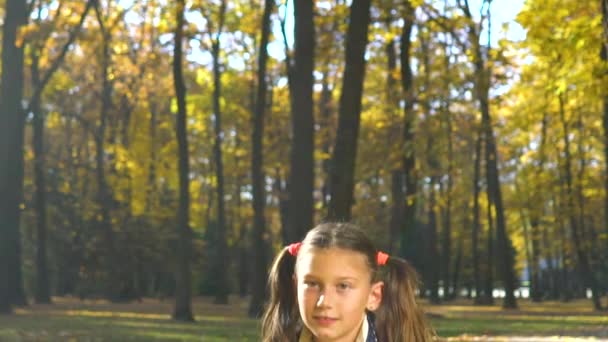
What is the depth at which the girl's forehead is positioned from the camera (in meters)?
4.71

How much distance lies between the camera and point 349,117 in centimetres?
1802

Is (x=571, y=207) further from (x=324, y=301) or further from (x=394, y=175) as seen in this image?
(x=324, y=301)

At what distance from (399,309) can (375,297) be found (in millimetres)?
151

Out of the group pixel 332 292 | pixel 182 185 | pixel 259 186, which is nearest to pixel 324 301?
pixel 332 292

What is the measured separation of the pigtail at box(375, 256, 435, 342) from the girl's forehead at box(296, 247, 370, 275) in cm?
31

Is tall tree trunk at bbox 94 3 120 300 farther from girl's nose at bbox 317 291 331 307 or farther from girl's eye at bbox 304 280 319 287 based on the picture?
girl's nose at bbox 317 291 331 307

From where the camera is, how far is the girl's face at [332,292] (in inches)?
182

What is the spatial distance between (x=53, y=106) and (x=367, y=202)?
45.3 ft

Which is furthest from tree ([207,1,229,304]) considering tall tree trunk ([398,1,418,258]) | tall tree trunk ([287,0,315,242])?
tall tree trunk ([287,0,315,242])


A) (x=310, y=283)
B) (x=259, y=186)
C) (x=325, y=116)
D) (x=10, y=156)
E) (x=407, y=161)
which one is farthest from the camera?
(x=325, y=116)

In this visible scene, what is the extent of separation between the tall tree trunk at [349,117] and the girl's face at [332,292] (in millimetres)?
12975

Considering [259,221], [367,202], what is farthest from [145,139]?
[259,221]

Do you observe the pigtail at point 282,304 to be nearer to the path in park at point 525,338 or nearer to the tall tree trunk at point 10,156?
the path in park at point 525,338

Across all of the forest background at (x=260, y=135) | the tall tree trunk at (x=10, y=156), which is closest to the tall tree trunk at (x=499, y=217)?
the forest background at (x=260, y=135)
